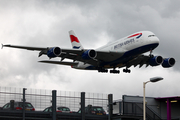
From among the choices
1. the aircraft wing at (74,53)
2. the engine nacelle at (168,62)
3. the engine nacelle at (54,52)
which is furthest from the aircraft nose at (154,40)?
the engine nacelle at (54,52)

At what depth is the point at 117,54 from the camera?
46.1 m

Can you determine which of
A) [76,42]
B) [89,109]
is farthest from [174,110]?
[76,42]

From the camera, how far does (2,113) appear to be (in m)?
22.4

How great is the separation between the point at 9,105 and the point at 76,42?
132ft

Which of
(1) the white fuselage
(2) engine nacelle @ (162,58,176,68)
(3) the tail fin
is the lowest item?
(2) engine nacelle @ (162,58,176,68)

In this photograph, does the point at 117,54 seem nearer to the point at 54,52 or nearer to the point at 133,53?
the point at 133,53

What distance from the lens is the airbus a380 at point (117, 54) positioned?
1705 inches

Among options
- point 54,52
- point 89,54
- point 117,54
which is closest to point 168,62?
point 117,54

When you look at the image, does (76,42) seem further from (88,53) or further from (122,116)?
(122,116)

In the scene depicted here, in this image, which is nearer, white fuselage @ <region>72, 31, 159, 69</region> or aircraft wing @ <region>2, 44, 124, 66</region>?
white fuselage @ <region>72, 31, 159, 69</region>

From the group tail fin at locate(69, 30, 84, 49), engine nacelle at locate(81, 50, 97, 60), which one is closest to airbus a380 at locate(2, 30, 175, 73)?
engine nacelle at locate(81, 50, 97, 60)

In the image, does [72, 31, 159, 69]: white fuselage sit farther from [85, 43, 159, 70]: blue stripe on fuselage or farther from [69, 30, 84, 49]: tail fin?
[69, 30, 84, 49]: tail fin

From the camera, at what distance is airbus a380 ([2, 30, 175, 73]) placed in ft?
142

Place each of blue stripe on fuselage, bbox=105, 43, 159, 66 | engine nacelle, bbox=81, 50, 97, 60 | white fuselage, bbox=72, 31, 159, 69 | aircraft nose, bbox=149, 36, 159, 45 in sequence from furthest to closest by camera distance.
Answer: engine nacelle, bbox=81, 50, 97, 60 → blue stripe on fuselage, bbox=105, 43, 159, 66 → white fuselage, bbox=72, 31, 159, 69 → aircraft nose, bbox=149, 36, 159, 45
